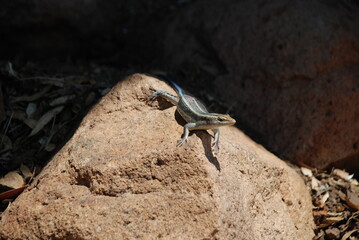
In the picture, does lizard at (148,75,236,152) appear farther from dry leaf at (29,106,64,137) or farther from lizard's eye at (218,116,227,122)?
dry leaf at (29,106,64,137)

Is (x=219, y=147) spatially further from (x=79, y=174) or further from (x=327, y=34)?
(x=327, y=34)

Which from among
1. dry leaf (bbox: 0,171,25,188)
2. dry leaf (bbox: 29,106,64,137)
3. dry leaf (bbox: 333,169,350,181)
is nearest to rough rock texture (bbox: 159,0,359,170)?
dry leaf (bbox: 333,169,350,181)

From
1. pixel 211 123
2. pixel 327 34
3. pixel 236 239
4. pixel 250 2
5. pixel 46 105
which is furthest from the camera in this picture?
pixel 250 2

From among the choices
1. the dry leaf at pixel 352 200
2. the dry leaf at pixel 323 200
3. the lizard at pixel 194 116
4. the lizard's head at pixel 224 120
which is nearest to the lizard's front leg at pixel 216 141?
the lizard at pixel 194 116

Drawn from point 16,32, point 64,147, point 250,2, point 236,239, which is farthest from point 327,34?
point 16,32

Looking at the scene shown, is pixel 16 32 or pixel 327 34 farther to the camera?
pixel 16 32
